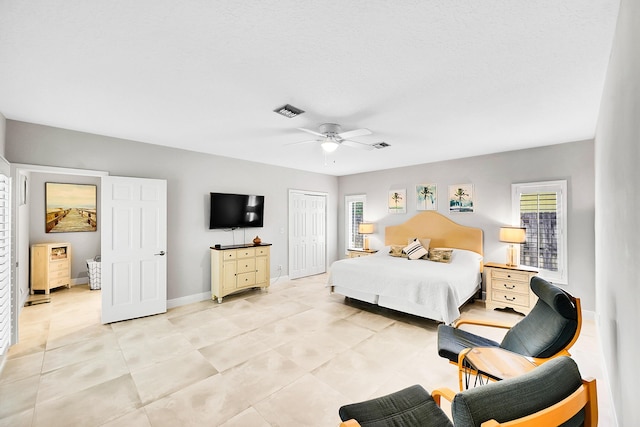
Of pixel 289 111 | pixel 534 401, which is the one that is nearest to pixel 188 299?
pixel 289 111

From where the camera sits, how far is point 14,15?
5.31ft

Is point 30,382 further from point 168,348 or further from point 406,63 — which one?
point 406,63

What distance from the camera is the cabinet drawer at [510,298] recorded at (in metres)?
4.15

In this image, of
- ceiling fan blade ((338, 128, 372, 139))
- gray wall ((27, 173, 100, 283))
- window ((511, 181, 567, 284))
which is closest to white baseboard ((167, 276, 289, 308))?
gray wall ((27, 173, 100, 283))

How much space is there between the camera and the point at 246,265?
17.0ft

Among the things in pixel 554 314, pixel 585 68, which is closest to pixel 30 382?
pixel 554 314

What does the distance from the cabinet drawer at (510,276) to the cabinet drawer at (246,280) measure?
4.15 meters

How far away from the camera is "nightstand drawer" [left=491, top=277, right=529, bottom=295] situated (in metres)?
4.17

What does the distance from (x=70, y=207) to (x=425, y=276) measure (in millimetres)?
7109

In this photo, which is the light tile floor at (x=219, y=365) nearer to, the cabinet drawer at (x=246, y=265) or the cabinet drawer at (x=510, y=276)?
the cabinet drawer at (x=510, y=276)

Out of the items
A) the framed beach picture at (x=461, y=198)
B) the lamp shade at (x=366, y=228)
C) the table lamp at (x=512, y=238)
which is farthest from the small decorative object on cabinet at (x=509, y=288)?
the lamp shade at (x=366, y=228)

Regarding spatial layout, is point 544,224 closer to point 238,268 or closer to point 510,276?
point 510,276

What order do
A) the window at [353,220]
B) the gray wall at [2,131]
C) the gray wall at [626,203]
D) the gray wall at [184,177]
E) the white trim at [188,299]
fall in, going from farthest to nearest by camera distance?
the window at [353,220] < the white trim at [188,299] < the gray wall at [184,177] < the gray wall at [2,131] < the gray wall at [626,203]

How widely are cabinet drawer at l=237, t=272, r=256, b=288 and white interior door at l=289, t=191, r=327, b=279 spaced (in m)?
1.30
